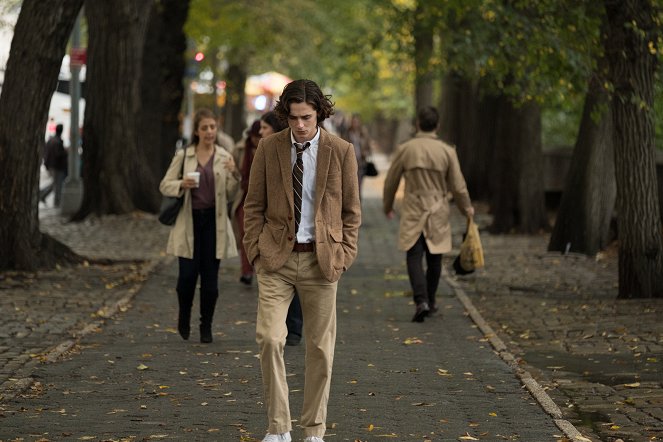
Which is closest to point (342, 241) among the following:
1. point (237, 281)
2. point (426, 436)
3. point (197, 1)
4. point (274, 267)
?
point (274, 267)

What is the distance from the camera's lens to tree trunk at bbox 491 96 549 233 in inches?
916

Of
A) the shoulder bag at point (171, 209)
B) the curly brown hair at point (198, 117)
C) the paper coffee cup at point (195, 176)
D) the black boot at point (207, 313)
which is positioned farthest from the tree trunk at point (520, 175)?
the paper coffee cup at point (195, 176)

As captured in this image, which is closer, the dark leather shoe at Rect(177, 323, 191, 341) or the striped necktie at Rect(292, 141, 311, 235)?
the striped necktie at Rect(292, 141, 311, 235)

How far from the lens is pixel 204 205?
36.0ft

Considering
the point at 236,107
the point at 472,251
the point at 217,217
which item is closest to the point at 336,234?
the point at 217,217

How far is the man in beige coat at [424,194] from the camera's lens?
12.6 meters

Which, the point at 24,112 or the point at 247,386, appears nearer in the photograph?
the point at 247,386

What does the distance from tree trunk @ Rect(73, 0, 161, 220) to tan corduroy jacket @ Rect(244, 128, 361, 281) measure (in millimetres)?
16644

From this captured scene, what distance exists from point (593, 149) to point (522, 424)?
11.3 m

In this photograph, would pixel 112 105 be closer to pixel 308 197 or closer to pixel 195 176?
pixel 195 176

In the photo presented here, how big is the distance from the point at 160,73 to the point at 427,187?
54.1ft

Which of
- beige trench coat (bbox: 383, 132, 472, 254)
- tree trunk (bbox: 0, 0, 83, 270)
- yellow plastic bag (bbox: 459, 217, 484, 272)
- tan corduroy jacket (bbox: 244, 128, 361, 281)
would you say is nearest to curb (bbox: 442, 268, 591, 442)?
yellow plastic bag (bbox: 459, 217, 484, 272)

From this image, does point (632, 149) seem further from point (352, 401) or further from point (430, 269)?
point (352, 401)

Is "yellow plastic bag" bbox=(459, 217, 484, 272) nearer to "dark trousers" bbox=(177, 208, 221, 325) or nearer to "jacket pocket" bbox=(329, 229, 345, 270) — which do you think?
"dark trousers" bbox=(177, 208, 221, 325)
